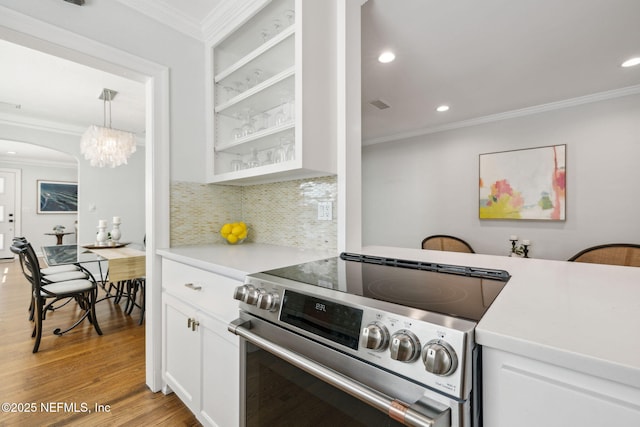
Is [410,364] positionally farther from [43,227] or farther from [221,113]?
[43,227]

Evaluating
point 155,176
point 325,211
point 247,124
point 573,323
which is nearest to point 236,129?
point 247,124

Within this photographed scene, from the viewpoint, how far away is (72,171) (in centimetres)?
766

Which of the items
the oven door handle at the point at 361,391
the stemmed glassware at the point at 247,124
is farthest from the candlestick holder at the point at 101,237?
the oven door handle at the point at 361,391

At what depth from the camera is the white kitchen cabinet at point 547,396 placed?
1.54 ft

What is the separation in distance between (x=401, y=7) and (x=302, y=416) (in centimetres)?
206

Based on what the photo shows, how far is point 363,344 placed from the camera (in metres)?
0.68

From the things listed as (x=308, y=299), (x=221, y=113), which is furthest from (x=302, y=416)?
(x=221, y=113)

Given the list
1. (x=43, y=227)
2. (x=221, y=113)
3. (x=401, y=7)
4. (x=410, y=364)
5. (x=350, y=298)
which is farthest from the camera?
(x=43, y=227)

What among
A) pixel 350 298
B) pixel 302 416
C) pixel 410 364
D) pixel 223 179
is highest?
pixel 223 179

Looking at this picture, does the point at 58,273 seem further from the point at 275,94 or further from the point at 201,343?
the point at 275,94

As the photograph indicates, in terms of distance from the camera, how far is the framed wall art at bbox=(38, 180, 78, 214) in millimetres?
7215

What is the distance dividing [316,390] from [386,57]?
2.24 metres

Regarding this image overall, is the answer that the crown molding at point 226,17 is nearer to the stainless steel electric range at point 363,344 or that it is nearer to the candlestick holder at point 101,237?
the stainless steel electric range at point 363,344

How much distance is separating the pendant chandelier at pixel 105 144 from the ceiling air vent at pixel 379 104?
2944 millimetres
